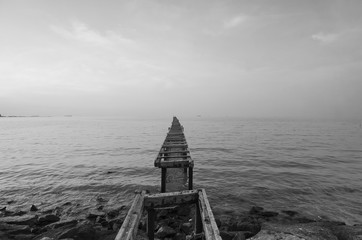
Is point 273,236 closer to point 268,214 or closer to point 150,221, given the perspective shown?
point 268,214

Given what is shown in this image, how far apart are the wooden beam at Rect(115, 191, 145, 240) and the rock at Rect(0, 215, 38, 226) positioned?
6.74m

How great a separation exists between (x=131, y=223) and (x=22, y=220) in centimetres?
777

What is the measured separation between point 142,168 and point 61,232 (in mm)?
12451

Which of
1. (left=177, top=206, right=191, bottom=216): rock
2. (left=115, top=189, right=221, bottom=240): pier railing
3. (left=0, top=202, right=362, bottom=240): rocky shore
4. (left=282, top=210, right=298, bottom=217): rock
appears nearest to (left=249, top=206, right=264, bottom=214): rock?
(left=0, top=202, right=362, bottom=240): rocky shore

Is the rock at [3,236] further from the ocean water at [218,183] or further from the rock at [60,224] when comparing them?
the ocean water at [218,183]

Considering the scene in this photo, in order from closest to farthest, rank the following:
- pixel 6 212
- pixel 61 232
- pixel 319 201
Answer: pixel 61 232
pixel 6 212
pixel 319 201

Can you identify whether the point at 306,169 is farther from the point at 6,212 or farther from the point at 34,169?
the point at 34,169

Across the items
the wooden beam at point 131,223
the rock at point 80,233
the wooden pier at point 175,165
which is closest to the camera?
the wooden beam at point 131,223

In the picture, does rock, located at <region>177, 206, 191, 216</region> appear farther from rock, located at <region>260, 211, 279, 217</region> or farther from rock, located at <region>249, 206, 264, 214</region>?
rock, located at <region>260, 211, 279, 217</region>

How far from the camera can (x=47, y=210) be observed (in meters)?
10.5

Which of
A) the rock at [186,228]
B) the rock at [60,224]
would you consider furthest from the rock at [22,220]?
the rock at [186,228]

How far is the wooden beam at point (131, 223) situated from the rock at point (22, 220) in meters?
6.74

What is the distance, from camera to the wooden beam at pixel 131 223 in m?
3.88

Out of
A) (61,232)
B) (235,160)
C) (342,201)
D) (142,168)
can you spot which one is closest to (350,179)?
(342,201)
